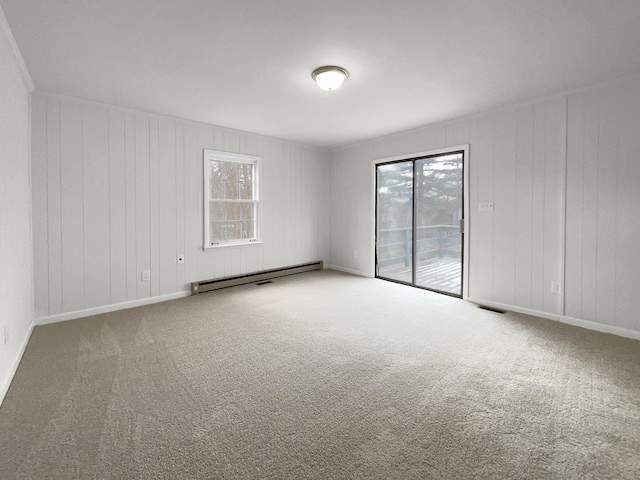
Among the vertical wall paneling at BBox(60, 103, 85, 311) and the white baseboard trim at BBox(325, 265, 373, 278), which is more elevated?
the vertical wall paneling at BBox(60, 103, 85, 311)

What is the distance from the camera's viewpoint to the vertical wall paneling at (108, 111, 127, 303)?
12.1 ft

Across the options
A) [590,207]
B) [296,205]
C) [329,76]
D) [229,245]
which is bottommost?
[229,245]

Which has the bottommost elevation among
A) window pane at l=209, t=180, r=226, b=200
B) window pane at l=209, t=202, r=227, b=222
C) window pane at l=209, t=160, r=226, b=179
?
window pane at l=209, t=202, r=227, b=222

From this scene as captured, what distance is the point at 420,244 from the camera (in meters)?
4.83

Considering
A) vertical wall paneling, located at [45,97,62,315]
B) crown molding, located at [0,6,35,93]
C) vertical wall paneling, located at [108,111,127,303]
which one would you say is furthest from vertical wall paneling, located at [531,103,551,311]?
vertical wall paneling, located at [45,97,62,315]

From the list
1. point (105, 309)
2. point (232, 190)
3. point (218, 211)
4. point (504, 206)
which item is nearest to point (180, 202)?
point (218, 211)

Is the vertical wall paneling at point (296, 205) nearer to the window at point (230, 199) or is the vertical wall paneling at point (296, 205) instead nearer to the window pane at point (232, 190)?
the window at point (230, 199)

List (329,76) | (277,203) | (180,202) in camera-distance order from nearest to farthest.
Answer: (329,76), (180,202), (277,203)

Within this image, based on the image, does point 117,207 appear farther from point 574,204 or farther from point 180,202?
point 574,204

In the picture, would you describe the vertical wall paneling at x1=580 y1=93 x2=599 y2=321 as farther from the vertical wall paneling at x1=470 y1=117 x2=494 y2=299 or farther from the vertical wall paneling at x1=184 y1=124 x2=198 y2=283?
the vertical wall paneling at x1=184 y1=124 x2=198 y2=283

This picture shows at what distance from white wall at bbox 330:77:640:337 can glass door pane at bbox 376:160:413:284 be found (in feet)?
2.63

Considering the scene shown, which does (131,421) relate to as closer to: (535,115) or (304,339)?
(304,339)

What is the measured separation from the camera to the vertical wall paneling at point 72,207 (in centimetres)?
337

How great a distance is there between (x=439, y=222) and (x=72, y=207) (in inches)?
186
